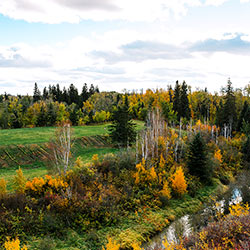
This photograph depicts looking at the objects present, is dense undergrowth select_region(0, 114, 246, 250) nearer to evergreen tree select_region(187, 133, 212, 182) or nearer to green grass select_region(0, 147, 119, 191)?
evergreen tree select_region(187, 133, 212, 182)

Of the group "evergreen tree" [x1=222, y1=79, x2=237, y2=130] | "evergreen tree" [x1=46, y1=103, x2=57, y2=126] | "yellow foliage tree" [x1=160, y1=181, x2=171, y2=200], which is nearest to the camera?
"yellow foliage tree" [x1=160, y1=181, x2=171, y2=200]

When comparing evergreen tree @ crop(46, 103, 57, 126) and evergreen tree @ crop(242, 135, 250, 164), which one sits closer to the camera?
evergreen tree @ crop(242, 135, 250, 164)

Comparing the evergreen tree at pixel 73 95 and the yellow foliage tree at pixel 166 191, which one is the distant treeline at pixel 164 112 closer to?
the evergreen tree at pixel 73 95

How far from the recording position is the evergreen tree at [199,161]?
89.6 feet

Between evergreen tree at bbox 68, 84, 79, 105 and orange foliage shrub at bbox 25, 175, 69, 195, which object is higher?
evergreen tree at bbox 68, 84, 79, 105

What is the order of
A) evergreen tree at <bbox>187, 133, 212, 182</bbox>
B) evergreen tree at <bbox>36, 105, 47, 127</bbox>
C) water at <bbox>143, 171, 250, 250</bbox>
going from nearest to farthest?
water at <bbox>143, 171, 250, 250</bbox>, evergreen tree at <bbox>187, 133, 212, 182</bbox>, evergreen tree at <bbox>36, 105, 47, 127</bbox>

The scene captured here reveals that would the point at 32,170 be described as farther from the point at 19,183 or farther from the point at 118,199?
the point at 118,199

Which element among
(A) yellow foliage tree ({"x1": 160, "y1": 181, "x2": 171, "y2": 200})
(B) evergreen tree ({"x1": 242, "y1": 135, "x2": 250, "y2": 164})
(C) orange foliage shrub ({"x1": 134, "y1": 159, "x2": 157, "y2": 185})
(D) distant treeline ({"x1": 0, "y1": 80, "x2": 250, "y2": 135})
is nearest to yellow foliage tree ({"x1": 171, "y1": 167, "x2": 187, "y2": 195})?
(A) yellow foliage tree ({"x1": 160, "y1": 181, "x2": 171, "y2": 200})

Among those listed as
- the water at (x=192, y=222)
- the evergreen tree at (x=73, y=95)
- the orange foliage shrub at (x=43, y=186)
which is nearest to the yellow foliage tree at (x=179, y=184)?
the water at (x=192, y=222)

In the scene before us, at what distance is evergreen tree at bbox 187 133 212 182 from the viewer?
89.6 feet

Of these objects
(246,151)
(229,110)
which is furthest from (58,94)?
(246,151)

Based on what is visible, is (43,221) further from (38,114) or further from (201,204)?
(38,114)

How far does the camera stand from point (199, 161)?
90.0 feet

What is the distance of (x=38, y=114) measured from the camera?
63219 millimetres
